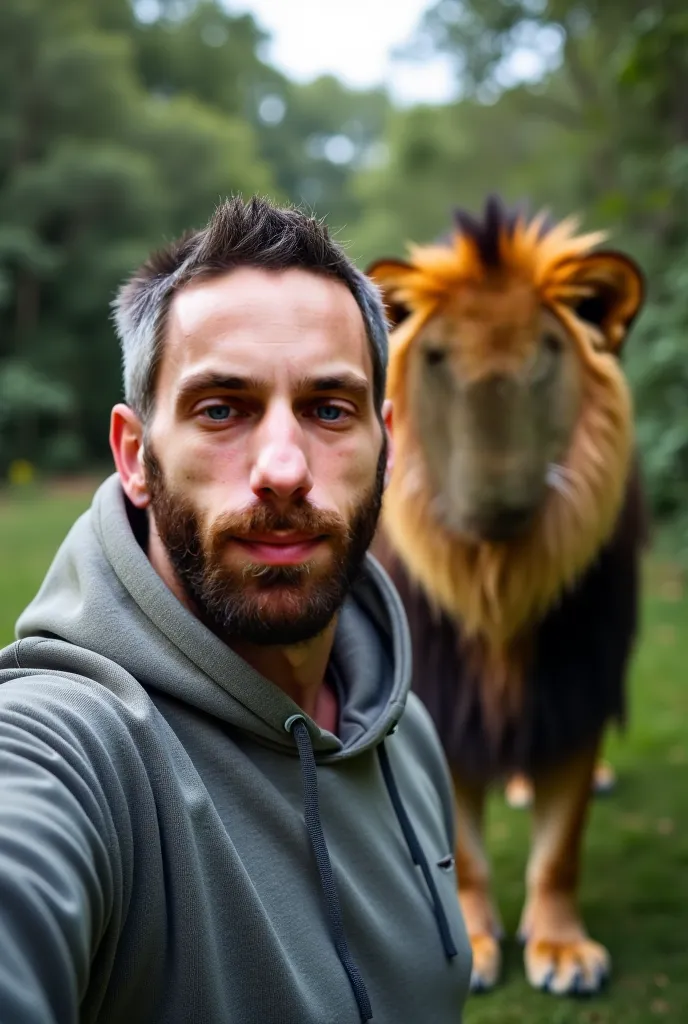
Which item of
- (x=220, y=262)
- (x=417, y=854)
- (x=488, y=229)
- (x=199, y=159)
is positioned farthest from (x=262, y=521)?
(x=199, y=159)

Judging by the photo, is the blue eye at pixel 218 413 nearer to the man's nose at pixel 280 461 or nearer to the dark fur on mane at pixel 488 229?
the man's nose at pixel 280 461

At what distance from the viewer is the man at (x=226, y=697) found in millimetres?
842

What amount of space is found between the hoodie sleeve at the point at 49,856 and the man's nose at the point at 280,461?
0.31m

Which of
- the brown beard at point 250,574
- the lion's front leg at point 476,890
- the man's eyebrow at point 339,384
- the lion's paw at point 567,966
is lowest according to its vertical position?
the lion's paw at point 567,966

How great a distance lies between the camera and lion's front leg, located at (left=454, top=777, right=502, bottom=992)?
7.67 feet

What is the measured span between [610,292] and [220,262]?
158 cm

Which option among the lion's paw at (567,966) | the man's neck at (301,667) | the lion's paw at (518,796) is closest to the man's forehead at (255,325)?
the man's neck at (301,667)

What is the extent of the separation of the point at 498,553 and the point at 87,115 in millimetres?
15672

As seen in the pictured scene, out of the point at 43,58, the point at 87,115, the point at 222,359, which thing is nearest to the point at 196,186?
the point at 87,115

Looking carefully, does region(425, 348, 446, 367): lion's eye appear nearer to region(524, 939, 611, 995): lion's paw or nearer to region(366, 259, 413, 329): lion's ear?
region(366, 259, 413, 329): lion's ear

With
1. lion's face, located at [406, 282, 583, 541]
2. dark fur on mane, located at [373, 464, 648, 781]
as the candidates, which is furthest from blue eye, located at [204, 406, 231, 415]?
dark fur on mane, located at [373, 464, 648, 781]

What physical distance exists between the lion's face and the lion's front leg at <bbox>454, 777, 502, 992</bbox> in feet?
2.50

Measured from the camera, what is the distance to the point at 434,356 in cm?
238

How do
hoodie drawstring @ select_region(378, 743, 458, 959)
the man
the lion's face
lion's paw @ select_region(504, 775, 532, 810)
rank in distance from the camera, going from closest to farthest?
the man → hoodie drawstring @ select_region(378, 743, 458, 959) → the lion's face → lion's paw @ select_region(504, 775, 532, 810)
